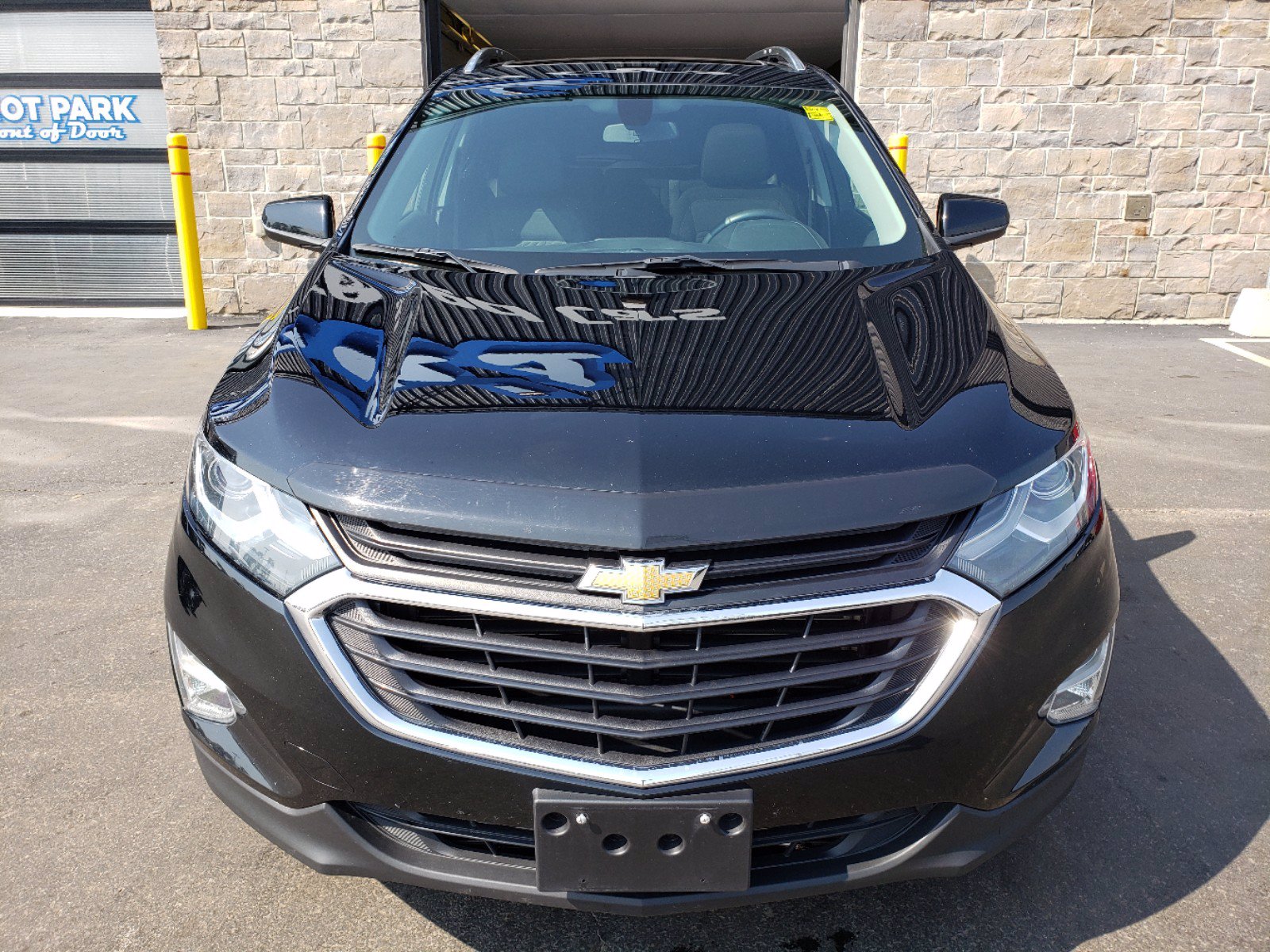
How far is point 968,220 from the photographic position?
2842 mm

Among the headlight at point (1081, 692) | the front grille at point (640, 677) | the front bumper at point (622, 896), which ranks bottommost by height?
the front bumper at point (622, 896)

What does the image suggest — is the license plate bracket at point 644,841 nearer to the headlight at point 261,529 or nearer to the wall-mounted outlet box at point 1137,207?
the headlight at point 261,529

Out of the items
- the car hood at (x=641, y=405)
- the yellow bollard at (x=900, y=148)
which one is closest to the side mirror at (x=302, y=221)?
the car hood at (x=641, y=405)

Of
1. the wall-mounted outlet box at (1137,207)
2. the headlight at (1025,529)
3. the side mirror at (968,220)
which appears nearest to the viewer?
the headlight at (1025,529)

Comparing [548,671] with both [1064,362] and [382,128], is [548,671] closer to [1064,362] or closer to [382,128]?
[1064,362]

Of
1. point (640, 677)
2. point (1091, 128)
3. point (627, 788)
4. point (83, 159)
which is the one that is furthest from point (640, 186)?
point (83, 159)

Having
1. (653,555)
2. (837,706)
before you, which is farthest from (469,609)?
(837,706)

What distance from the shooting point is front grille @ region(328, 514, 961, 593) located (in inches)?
55.4

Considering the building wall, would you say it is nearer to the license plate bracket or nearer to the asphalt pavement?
the asphalt pavement

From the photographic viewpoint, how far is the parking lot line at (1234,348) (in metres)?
6.91

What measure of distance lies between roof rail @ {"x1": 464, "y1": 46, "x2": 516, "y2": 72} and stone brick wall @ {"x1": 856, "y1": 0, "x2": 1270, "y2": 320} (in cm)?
497

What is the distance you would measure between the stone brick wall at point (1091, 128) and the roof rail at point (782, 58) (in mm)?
4562

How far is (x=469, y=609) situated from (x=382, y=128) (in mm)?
7549

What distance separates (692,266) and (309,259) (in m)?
6.87
